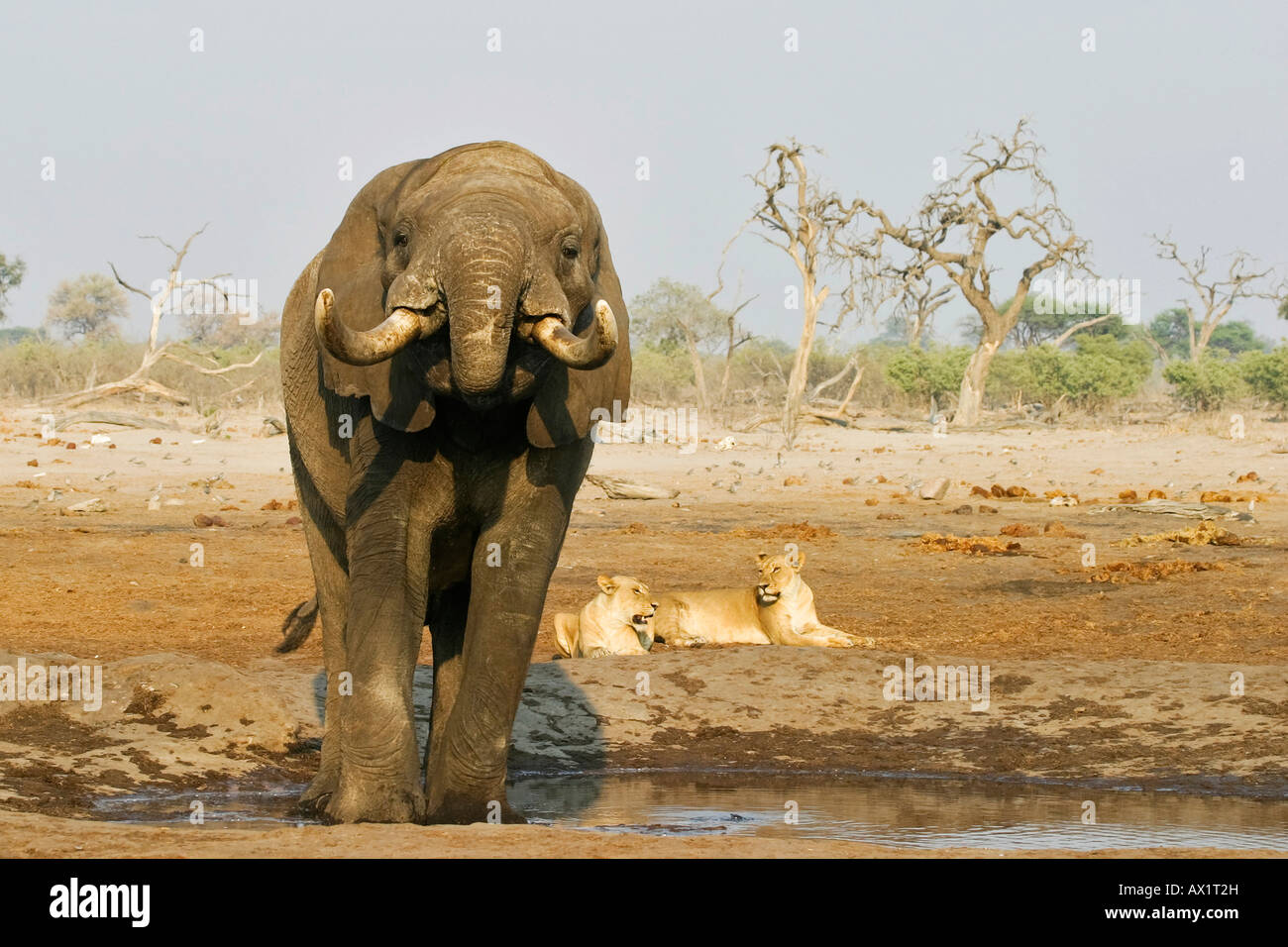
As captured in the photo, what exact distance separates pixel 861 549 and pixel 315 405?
10696mm

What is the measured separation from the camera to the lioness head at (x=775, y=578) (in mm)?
11750

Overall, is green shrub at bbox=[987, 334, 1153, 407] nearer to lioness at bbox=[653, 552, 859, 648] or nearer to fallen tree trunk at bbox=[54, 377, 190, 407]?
fallen tree trunk at bbox=[54, 377, 190, 407]

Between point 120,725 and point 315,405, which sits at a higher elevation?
point 315,405

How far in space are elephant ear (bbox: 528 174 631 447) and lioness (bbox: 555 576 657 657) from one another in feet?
14.8

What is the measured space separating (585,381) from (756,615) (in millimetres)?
5947

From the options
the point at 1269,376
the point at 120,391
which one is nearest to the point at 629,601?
the point at 120,391

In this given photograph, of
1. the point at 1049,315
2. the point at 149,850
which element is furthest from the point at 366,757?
the point at 1049,315

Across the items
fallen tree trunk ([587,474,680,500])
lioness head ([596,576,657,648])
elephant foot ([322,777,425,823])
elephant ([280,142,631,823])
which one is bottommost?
elephant foot ([322,777,425,823])

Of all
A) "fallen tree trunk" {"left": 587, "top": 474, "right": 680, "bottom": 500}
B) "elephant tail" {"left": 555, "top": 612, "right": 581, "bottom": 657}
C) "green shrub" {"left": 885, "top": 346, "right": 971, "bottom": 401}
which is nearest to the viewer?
"elephant tail" {"left": 555, "top": 612, "right": 581, "bottom": 657}

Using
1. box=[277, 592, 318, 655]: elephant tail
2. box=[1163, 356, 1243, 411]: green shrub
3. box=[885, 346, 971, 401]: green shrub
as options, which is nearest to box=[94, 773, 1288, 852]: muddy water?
box=[277, 592, 318, 655]: elephant tail

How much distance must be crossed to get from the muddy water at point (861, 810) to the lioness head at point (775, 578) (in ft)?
10.9

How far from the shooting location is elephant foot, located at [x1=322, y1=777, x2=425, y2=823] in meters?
6.26

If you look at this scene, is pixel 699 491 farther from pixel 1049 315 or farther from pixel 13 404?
pixel 1049 315

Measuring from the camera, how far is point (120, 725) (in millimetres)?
8391
